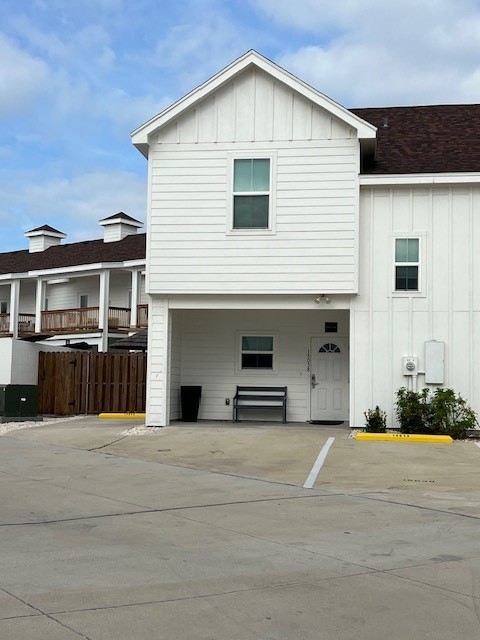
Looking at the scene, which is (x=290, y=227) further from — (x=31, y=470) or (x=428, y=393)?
(x=31, y=470)

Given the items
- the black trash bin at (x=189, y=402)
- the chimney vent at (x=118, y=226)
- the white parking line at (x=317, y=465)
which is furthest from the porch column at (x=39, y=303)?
the white parking line at (x=317, y=465)

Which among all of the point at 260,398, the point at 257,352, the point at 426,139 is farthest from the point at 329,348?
the point at 426,139

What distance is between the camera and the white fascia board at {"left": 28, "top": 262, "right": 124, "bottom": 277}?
4003cm

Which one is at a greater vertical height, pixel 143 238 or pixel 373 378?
pixel 143 238

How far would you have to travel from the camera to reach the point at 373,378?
731 inches

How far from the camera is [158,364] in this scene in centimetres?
1938

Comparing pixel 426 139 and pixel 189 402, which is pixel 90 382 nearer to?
pixel 189 402

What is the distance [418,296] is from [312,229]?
9.19 ft

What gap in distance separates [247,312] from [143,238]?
2175cm

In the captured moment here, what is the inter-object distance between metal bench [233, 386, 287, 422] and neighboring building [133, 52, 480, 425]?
2273 millimetres

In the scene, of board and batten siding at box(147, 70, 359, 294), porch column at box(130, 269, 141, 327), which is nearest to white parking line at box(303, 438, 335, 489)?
board and batten siding at box(147, 70, 359, 294)

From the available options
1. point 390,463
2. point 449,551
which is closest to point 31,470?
point 390,463

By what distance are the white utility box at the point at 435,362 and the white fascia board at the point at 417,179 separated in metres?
3.58

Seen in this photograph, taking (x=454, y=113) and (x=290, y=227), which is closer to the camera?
(x=290, y=227)
